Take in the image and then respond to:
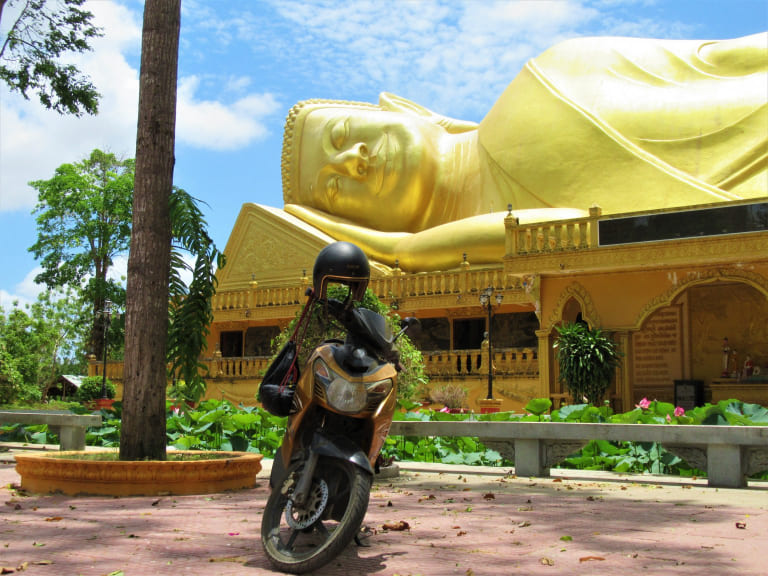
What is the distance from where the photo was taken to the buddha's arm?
55.8ft

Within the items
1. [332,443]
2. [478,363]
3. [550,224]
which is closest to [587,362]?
[550,224]

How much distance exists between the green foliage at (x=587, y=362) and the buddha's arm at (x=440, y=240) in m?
3.65

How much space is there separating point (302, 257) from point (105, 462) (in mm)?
16056

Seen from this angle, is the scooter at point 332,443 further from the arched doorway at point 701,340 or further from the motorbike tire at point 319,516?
the arched doorway at point 701,340

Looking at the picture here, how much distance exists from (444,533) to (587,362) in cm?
945

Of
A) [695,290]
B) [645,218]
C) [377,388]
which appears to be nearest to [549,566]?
[377,388]

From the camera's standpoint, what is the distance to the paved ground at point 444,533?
3098mm

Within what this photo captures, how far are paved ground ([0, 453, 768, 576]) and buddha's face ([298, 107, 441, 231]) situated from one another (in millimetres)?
14454

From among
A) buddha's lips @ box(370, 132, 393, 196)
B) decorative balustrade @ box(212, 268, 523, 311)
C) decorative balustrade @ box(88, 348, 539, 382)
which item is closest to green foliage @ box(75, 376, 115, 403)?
decorative balustrade @ box(212, 268, 523, 311)

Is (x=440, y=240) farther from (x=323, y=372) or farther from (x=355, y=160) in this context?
(x=323, y=372)

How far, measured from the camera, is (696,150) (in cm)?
1606

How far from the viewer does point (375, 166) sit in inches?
782

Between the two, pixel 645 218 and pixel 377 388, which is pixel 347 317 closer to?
pixel 377 388

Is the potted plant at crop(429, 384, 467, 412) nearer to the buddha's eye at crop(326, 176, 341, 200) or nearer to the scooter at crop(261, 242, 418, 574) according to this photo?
the buddha's eye at crop(326, 176, 341, 200)
